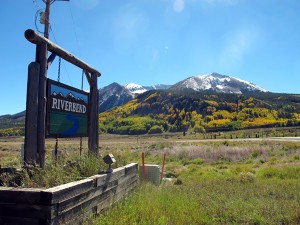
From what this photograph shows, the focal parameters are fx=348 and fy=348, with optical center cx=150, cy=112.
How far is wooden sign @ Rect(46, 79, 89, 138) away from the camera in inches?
270

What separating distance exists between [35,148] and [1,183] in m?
0.80

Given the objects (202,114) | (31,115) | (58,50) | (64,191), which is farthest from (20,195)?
(202,114)

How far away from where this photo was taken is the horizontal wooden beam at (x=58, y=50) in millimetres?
6188

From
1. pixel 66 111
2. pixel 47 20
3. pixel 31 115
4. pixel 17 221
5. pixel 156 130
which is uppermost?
pixel 47 20

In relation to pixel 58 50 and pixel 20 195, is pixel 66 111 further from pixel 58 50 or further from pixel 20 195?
pixel 20 195

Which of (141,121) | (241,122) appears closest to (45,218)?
(241,122)

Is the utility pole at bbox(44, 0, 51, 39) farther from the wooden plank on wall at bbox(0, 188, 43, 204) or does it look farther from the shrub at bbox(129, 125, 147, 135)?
the shrub at bbox(129, 125, 147, 135)

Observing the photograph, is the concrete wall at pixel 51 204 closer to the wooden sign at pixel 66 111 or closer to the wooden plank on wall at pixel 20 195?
the wooden plank on wall at pixel 20 195

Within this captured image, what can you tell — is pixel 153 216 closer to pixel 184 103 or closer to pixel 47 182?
pixel 47 182

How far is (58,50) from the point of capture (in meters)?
7.20

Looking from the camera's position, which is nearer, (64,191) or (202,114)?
(64,191)

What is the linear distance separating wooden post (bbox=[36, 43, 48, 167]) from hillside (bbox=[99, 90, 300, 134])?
85786mm

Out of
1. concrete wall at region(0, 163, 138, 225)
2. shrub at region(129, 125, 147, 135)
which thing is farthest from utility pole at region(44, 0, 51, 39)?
shrub at region(129, 125, 147, 135)

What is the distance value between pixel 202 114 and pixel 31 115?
110 meters
